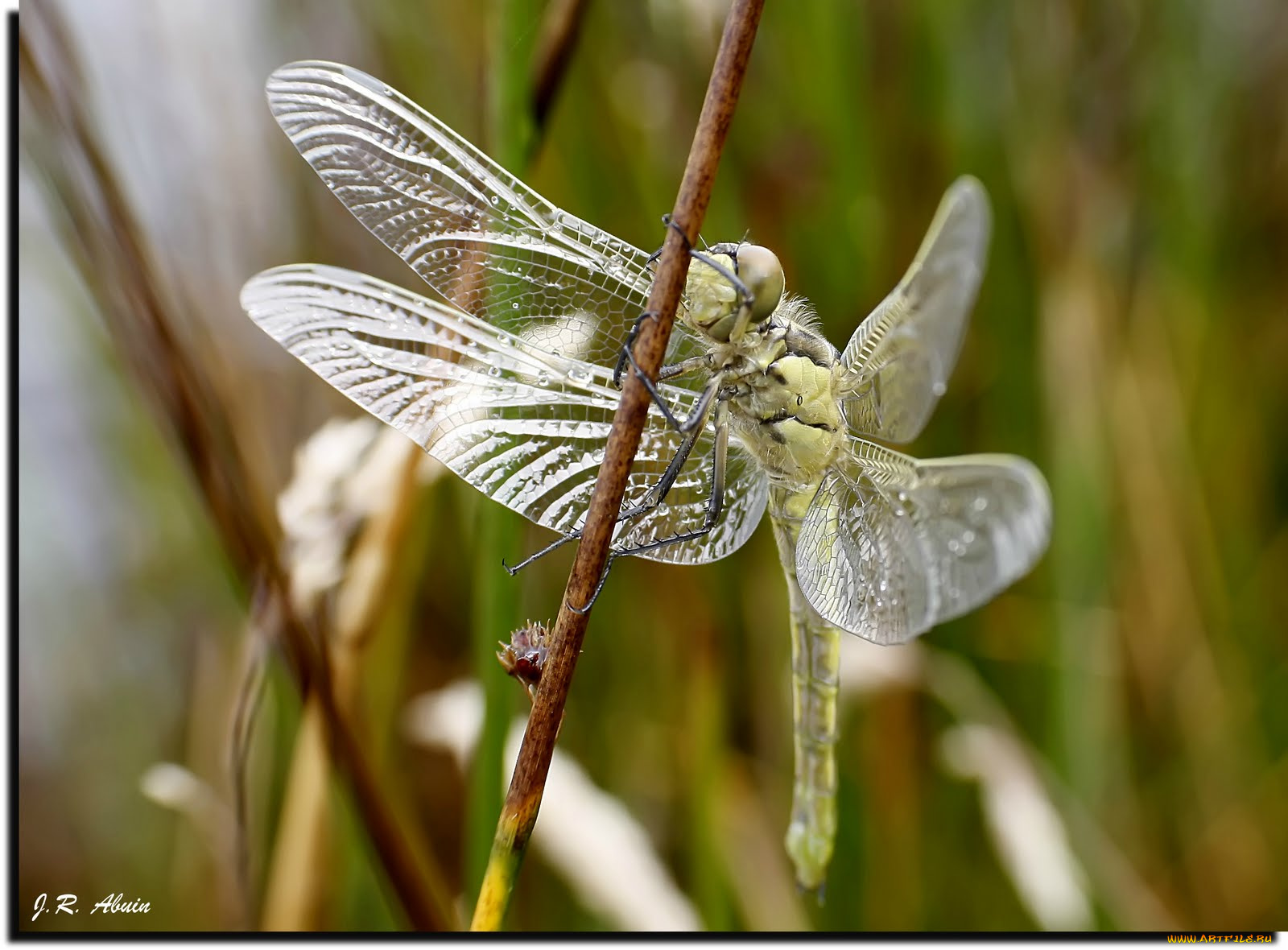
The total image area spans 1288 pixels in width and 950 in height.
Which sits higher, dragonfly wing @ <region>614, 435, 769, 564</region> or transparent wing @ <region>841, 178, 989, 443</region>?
transparent wing @ <region>841, 178, 989, 443</region>

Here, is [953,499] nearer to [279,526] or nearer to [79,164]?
[279,526]

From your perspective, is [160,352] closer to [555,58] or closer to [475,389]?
[475,389]

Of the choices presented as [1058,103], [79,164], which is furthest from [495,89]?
[1058,103]

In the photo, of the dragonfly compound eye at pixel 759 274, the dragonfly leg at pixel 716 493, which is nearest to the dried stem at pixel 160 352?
the dragonfly leg at pixel 716 493

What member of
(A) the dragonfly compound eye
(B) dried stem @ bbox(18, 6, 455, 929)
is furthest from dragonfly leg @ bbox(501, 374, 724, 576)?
(B) dried stem @ bbox(18, 6, 455, 929)

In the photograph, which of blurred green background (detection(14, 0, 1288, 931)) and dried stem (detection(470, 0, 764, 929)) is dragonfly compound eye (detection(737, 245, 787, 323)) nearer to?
dried stem (detection(470, 0, 764, 929))
